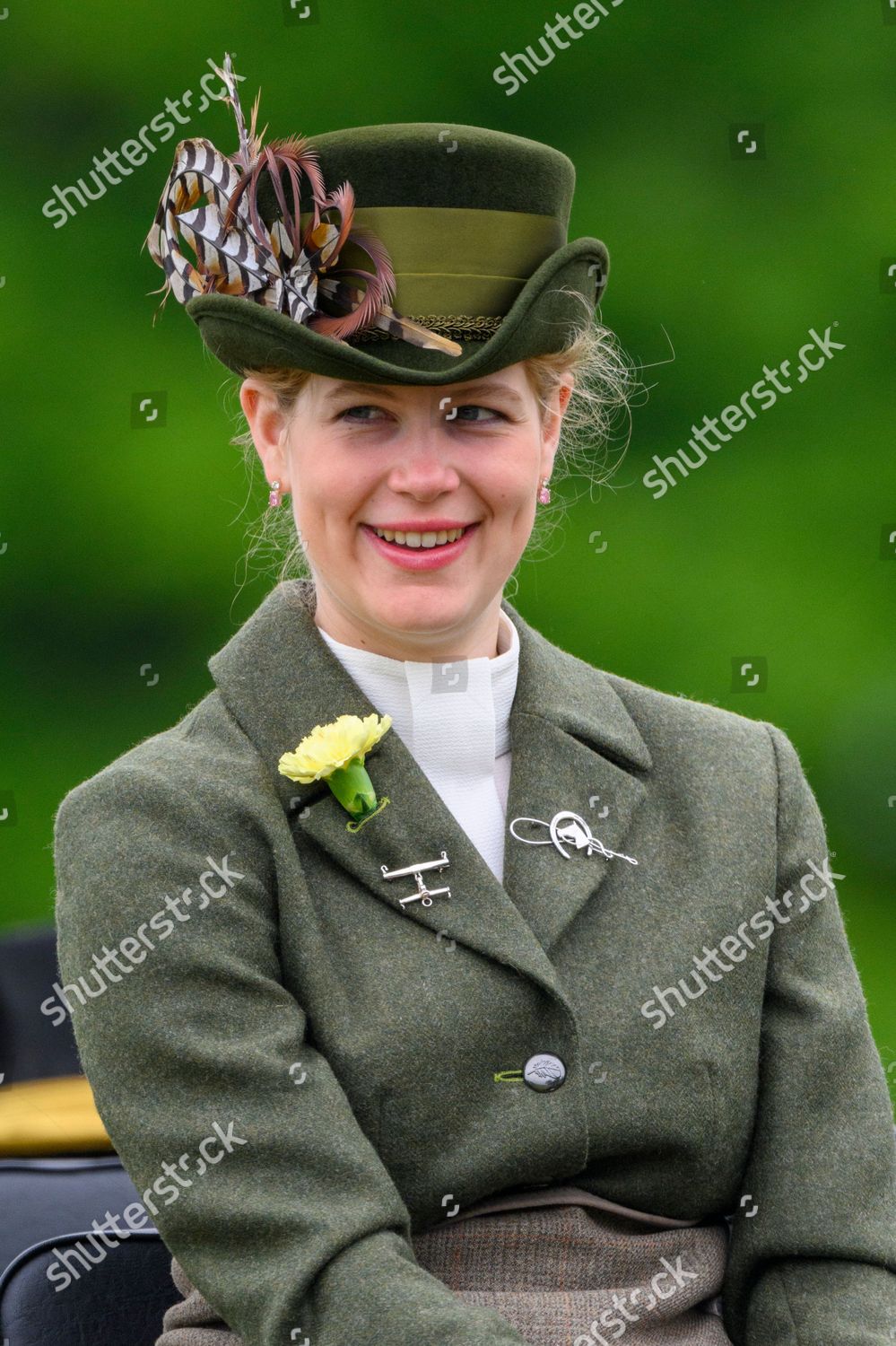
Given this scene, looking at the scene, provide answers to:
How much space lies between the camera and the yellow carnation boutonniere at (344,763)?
192cm

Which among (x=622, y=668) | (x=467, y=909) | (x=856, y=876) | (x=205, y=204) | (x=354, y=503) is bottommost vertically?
(x=856, y=876)

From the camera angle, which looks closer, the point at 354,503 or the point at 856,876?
the point at 354,503

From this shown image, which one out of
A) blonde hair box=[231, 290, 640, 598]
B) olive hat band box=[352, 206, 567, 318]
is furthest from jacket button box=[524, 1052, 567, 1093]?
olive hat band box=[352, 206, 567, 318]

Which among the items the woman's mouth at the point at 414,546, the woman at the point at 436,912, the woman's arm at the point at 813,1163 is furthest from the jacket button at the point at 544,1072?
the woman's mouth at the point at 414,546

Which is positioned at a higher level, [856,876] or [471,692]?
[471,692]

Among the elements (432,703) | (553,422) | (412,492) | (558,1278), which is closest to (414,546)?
(412,492)

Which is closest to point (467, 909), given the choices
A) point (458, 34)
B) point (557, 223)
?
point (557, 223)

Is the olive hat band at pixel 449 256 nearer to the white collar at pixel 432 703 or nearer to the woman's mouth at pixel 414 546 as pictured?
the woman's mouth at pixel 414 546

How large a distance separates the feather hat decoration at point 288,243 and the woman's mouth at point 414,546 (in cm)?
20

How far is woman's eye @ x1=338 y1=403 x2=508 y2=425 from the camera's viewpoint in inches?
77.1

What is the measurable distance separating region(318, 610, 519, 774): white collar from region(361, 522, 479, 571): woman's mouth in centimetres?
14

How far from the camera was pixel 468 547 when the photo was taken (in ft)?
6.59

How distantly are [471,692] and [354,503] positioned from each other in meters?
0.28

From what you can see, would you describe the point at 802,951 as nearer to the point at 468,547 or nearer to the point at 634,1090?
the point at 634,1090
